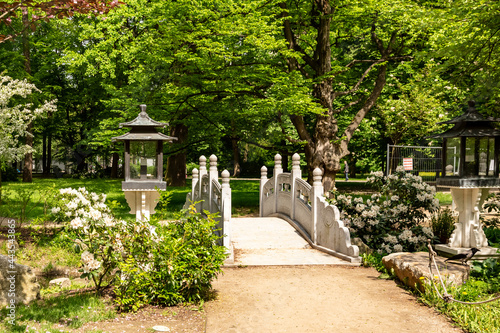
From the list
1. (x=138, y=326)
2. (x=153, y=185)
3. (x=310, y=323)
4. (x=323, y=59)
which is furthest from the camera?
(x=323, y=59)

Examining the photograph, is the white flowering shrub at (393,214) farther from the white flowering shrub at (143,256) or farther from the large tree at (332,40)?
the white flowering shrub at (143,256)

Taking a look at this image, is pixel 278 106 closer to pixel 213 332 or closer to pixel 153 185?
pixel 153 185

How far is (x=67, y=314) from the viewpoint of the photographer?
5570 millimetres

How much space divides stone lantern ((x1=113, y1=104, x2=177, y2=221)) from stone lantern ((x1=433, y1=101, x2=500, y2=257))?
5.78 meters

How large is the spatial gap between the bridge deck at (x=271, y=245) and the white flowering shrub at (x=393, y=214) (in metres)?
1.09

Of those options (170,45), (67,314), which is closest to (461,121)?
(67,314)

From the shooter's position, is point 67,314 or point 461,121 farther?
point 461,121

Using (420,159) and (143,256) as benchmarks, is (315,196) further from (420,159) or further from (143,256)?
(420,159)

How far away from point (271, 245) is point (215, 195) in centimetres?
229

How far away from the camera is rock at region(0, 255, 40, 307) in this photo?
20.1 feet

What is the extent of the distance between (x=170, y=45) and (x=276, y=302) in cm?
1072

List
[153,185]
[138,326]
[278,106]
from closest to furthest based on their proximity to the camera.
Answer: [138,326] < [153,185] < [278,106]

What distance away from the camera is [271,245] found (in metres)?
10.9

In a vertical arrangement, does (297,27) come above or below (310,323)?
above
